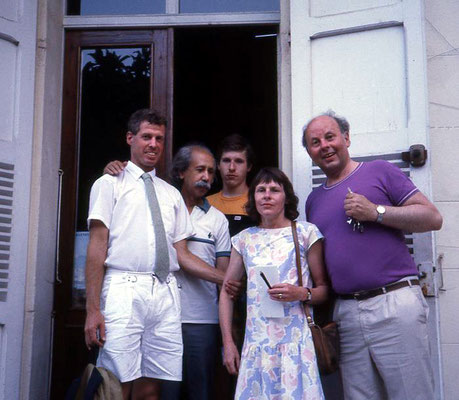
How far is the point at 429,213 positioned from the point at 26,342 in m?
2.46

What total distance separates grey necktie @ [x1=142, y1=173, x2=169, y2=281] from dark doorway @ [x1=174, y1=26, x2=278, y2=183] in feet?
8.67

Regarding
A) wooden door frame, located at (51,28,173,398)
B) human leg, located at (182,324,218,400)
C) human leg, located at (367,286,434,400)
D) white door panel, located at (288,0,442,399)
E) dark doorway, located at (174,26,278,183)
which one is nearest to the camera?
human leg, located at (367,286,434,400)

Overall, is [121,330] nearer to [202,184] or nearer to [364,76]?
[202,184]

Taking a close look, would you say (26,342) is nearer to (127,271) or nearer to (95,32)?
(127,271)

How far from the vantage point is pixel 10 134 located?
350cm

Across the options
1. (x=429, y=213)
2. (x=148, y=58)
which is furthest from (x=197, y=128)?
(x=429, y=213)

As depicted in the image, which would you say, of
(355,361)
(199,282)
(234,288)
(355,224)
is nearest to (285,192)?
(355,224)

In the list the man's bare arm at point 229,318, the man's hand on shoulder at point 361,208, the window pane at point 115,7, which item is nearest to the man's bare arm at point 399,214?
the man's hand on shoulder at point 361,208

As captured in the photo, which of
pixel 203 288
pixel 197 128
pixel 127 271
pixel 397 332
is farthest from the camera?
pixel 197 128

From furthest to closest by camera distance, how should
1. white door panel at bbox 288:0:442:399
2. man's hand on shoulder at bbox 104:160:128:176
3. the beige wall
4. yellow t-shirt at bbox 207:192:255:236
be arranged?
yellow t-shirt at bbox 207:192:255:236, the beige wall, white door panel at bbox 288:0:442:399, man's hand on shoulder at bbox 104:160:128:176

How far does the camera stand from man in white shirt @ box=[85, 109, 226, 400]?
2723 mm

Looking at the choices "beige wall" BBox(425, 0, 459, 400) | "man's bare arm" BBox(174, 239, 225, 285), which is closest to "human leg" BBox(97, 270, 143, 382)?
"man's bare arm" BBox(174, 239, 225, 285)

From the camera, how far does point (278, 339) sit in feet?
8.60

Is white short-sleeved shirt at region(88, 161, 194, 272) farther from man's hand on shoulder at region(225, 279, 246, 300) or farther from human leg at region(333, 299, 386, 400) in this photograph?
human leg at region(333, 299, 386, 400)
